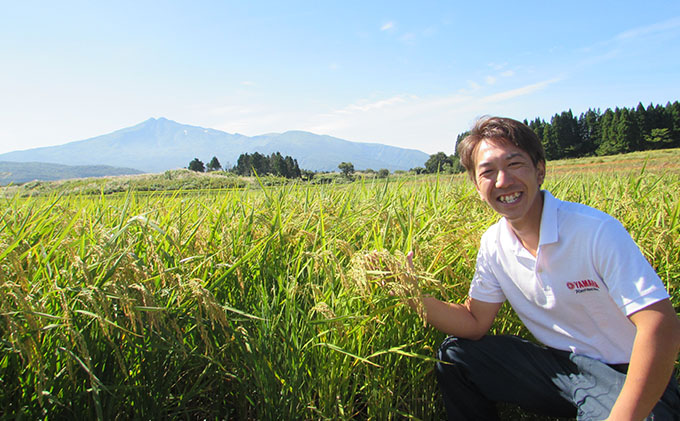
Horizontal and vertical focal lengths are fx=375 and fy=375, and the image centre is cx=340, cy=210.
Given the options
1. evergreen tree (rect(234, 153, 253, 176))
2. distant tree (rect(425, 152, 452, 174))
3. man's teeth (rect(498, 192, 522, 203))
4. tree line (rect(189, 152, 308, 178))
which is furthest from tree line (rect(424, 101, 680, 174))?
man's teeth (rect(498, 192, 522, 203))

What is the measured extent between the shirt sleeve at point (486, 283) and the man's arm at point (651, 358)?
62 cm

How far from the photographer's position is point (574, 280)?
1.71 metres

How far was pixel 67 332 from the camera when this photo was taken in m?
1.33

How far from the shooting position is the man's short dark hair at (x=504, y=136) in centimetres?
182

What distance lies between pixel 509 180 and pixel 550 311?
0.69m

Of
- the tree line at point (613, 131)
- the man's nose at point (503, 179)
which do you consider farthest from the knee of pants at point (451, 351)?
the tree line at point (613, 131)

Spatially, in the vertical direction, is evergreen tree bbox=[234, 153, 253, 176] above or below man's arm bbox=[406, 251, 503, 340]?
above

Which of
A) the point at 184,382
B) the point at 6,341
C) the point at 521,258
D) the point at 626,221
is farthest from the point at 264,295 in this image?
the point at 626,221

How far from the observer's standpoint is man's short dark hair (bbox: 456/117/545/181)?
1818 mm

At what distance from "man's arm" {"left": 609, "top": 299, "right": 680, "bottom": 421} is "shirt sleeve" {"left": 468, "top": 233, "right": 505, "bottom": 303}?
0.62 m

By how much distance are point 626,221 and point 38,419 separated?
3.73m

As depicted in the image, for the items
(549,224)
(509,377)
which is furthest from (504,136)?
(509,377)

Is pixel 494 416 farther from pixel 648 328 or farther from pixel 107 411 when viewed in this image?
pixel 107 411

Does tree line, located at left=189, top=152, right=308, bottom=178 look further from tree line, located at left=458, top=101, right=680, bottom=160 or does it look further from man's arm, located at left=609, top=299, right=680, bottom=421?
tree line, located at left=458, top=101, right=680, bottom=160
